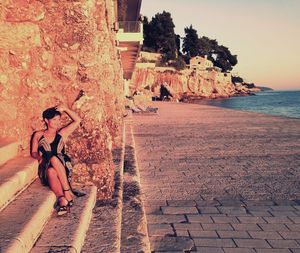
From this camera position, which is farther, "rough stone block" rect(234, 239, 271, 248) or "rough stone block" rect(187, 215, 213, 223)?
"rough stone block" rect(187, 215, 213, 223)

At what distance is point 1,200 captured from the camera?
8.90 feet

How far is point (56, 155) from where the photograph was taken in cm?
349

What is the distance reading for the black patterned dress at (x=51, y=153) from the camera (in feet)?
11.3

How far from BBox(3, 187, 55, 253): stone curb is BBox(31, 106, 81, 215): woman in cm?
12

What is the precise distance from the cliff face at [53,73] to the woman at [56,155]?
0.59ft

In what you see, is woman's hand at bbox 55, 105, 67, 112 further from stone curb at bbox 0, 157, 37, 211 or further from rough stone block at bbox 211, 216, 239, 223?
rough stone block at bbox 211, 216, 239, 223

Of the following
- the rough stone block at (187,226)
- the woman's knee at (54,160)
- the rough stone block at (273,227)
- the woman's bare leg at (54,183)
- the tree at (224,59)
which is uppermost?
the tree at (224,59)

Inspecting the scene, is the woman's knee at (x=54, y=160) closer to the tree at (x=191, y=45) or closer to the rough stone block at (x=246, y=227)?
the rough stone block at (x=246, y=227)

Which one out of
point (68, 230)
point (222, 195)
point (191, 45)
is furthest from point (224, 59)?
point (68, 230)

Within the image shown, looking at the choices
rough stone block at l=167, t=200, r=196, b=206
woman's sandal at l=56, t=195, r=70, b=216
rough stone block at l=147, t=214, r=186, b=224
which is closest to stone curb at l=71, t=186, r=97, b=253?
woman's sandal at l=56, t=195, r=70, b=216

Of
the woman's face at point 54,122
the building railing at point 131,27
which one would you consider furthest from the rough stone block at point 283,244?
the building railing at point 131,27

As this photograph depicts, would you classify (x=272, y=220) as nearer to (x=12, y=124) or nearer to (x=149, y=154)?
(x=12, y=124)

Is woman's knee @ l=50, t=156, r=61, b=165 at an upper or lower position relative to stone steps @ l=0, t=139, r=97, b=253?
upper

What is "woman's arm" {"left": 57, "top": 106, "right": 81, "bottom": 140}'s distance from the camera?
3791 mm
